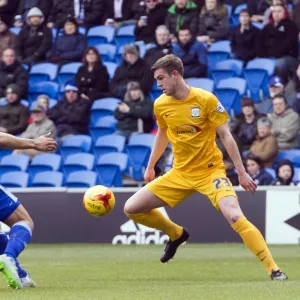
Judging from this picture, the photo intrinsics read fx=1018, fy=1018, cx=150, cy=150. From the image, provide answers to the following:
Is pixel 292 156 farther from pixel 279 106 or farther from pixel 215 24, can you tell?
pixel 215 24

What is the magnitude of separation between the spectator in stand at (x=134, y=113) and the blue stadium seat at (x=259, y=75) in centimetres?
212

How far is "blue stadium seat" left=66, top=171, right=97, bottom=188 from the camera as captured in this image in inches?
717

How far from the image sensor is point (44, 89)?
69.8 ft

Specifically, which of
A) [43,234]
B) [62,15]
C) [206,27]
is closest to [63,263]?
[43,234]

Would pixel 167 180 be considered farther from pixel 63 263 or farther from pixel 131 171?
pixel 131 171

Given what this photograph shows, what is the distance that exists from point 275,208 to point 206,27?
5.63 m

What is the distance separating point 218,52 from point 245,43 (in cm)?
70

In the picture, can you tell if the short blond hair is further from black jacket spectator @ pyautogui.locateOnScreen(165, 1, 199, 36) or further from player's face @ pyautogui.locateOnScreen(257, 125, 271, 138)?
black jacket spectator @ pyautogui.locateOnScreen(165, 1, 199, 36)

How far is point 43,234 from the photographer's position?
16.8m

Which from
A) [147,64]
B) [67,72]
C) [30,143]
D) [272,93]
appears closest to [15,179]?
[147,64]

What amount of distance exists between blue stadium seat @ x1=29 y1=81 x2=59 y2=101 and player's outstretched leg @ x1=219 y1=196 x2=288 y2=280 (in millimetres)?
11718

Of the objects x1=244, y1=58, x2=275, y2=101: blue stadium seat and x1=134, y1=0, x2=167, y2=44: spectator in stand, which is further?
x1=134, y1=0, x2=167, y2=44: spectator in stand

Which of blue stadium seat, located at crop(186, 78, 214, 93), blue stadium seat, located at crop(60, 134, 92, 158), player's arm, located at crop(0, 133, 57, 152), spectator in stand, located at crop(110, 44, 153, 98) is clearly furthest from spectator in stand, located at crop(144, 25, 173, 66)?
player's arm, located at crop(0, 133, 57, 152)

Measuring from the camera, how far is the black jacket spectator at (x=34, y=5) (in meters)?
22.8
